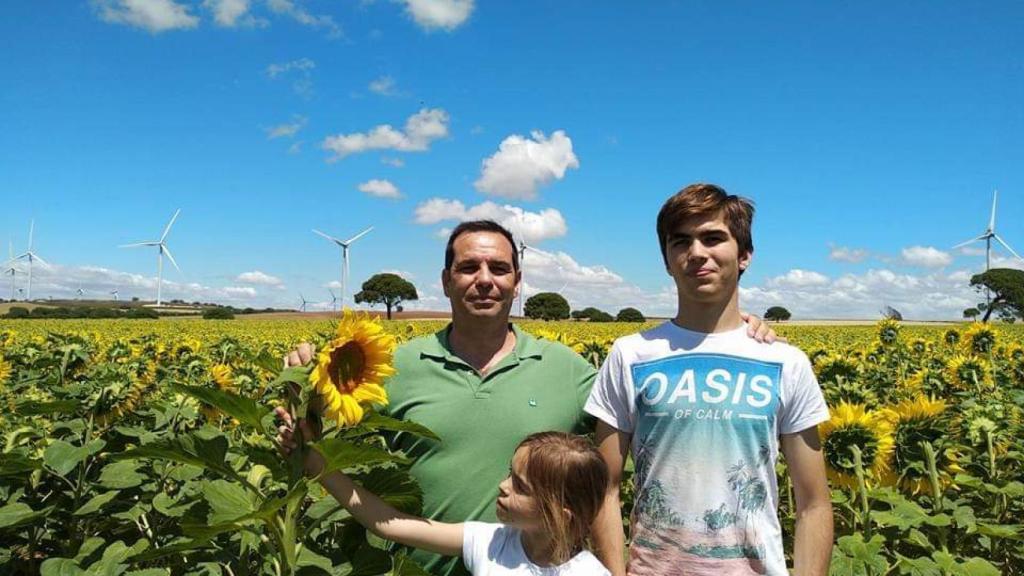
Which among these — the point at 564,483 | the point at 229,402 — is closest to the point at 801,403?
the point at 564,483

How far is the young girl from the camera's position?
2160 mm

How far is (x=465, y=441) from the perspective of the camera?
2.58 metres

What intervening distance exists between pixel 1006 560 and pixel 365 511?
10.9 ft

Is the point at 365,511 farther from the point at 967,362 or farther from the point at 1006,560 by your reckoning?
the point at 967,362

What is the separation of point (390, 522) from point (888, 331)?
848cm

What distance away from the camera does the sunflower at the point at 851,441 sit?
9.52ft

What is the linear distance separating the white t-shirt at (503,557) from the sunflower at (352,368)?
2.11 ft

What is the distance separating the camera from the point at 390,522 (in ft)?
7.27

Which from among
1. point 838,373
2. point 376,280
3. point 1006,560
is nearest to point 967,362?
point 838,373

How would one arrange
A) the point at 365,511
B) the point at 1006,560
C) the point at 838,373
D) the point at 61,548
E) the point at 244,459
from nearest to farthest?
1. the point at 365,511
2. the point at 61,548
3. the point at 244,459
4. the point at 1006,560
5. the point at 838,373

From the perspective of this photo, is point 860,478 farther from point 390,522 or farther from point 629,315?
point 629,315

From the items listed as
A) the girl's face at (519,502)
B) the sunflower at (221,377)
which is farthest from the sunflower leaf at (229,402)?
the sunflower at (221,377)

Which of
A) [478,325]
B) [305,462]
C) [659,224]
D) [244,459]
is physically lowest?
[244,459]

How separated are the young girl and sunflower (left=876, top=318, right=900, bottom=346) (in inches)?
315
